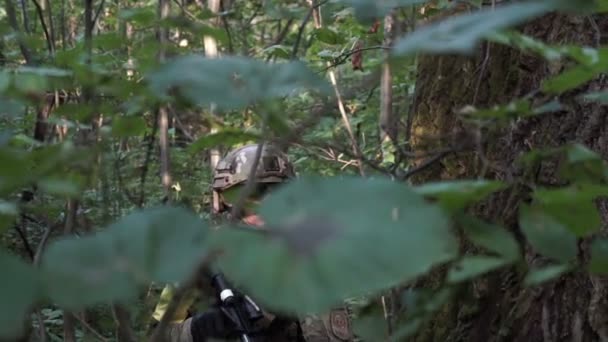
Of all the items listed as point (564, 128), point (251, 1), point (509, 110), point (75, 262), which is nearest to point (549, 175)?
point (564, 128)

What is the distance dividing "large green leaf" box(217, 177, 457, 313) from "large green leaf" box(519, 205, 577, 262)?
27cm

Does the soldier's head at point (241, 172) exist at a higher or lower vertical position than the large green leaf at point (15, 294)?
lower

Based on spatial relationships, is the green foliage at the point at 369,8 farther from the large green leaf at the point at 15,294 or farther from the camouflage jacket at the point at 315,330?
the camouflage jacket at the point at 315,330

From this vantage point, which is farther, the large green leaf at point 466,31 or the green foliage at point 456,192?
the green foliage at point 456,192

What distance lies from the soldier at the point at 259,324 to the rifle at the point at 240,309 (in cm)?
3

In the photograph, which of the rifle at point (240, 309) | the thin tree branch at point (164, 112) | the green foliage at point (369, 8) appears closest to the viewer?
the green foliage at point (369, 8)

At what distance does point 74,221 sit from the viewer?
1446 mm

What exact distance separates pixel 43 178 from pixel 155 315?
2053mm

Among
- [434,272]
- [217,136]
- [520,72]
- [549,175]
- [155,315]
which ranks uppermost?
[217,136]

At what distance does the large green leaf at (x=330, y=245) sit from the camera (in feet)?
2.04

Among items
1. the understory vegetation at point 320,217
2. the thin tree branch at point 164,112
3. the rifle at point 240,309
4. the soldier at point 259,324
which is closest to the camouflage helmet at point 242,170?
the soldier at point 259,324

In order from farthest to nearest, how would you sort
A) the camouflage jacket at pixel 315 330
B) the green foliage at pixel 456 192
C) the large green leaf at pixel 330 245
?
the camouflage jacket at pixel 315 330 → the green foliage at pixel 456 192 → the large green leaf at pixel 330 245

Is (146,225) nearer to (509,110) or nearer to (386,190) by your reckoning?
(386,190)

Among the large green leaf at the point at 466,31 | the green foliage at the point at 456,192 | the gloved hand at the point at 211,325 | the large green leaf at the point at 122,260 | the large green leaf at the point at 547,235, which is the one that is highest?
the large green leaf at the point at 466,31
